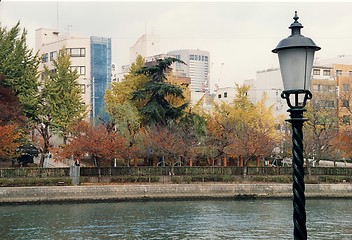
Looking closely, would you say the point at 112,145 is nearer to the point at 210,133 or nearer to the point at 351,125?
the point at 210,133

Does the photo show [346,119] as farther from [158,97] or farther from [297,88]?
[297,88]

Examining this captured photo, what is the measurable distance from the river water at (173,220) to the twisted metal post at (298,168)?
19079 millimetres

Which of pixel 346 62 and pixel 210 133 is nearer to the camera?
pixel 210 133

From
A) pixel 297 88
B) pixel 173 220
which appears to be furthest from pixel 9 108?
pixel 297 88

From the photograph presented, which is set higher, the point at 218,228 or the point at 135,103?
the point at 135,103

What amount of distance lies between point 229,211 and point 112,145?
1207 centimetres

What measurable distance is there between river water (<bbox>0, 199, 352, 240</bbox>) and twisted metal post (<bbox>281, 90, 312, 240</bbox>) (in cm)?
1908

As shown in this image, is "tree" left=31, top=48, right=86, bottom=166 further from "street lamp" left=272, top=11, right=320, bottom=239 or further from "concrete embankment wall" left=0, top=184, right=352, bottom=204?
"street lamp" left=272, top=11, right=320, bottom=239

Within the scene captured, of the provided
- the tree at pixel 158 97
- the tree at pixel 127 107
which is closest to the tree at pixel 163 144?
the tree at pixel 127 107

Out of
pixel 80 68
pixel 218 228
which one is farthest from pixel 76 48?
pixel 218 228

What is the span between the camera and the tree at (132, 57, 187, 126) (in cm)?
4622

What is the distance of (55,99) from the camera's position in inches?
1908

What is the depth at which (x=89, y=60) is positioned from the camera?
68.6m

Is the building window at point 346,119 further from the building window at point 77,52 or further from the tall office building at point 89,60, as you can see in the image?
the building window at point 77,52
